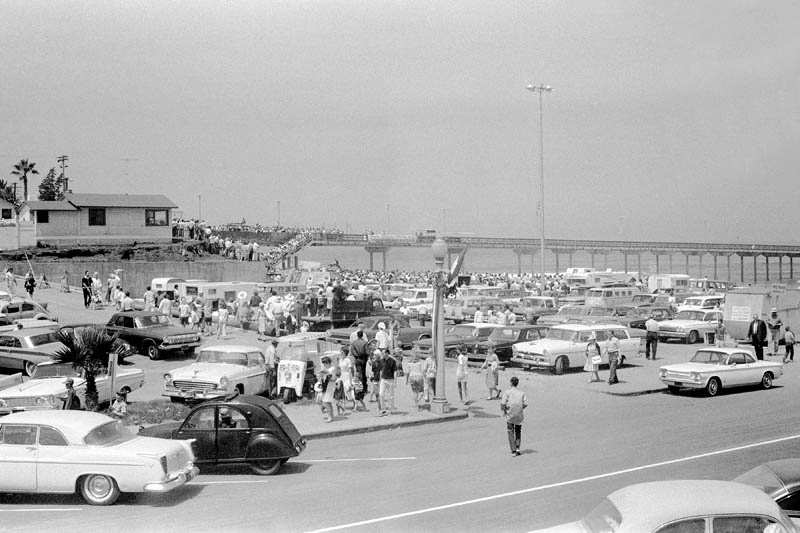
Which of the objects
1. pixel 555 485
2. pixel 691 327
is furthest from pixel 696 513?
pixel 691 327

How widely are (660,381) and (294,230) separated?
99316 millimetres

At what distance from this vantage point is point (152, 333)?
84.1ft

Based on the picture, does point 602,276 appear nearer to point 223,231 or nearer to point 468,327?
point 468,327

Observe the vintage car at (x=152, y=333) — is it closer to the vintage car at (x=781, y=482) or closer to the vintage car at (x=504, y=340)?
the vintage car at (x=504, y=340)

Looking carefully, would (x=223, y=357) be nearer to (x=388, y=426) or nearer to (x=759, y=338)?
(x=388, y=426)

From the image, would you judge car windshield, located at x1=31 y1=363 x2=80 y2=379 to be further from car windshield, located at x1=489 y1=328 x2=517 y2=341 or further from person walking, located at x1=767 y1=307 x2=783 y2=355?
person walking, located at x1=767 y1=307 x2=783 y2=355

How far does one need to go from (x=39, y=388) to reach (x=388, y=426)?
7.24 meters

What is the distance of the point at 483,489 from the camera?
11820 millimetres

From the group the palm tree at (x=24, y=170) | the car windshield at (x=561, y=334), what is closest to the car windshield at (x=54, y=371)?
the car windshield at (x=561, y=334)

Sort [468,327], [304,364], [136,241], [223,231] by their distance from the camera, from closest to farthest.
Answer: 1. [304,364]
2. [468,327]
3. [136,241]
4. [223,231]

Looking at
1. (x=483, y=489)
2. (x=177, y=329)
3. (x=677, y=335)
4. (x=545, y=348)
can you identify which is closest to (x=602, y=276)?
(x=677, y=335)

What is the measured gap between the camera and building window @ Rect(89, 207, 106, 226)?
2133 inches

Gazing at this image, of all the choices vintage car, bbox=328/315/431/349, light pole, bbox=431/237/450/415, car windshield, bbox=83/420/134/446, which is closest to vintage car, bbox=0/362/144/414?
car windshield, bbox=83/420/134/446

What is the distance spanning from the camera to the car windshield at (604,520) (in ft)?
23.0
